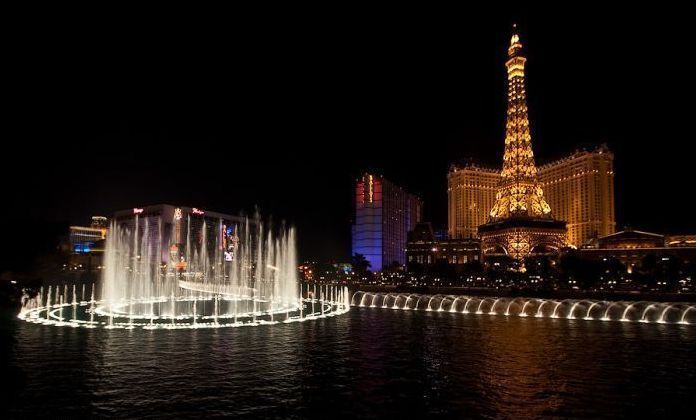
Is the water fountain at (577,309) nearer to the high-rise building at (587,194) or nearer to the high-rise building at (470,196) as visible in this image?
the high-rise building at (587,194)

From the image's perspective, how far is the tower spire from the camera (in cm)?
9931

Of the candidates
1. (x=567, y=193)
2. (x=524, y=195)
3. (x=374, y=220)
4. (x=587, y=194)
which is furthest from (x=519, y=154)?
(x=374, y=220)

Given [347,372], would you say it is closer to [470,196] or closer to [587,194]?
[587,194]

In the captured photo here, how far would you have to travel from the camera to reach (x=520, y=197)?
9931 cm

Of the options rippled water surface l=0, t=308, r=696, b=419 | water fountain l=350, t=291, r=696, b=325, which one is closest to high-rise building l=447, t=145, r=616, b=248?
water fountain l=350, t=291, r=696, b=325

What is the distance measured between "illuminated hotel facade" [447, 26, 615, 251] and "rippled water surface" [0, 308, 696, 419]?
72039mm

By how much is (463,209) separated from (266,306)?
107m

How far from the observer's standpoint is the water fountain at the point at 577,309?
34219 millimetres

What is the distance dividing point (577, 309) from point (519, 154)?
65.4 meters

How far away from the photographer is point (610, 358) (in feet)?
66.4

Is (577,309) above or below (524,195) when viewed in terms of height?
below

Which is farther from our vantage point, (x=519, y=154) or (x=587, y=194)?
(x=587, y=194)

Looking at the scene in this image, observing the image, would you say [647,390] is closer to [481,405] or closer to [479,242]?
[481,405]

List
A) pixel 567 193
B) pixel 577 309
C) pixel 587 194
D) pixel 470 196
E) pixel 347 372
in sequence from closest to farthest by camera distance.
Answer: pixel 347 372, pixel 577 309, pixel 587 194, pixel 567 193, pixel 470 196
